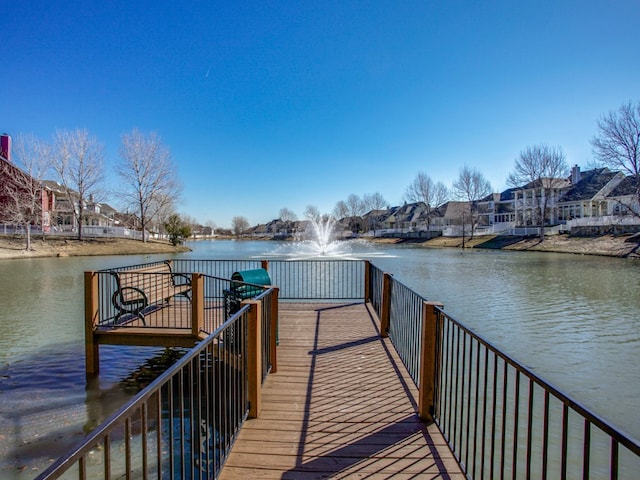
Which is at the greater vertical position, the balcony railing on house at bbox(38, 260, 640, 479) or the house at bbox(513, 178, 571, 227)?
the house at bbox(513, 178, 571, 227)

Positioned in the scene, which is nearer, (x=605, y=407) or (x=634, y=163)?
(x=605, y=407)

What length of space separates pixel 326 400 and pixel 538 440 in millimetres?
2520

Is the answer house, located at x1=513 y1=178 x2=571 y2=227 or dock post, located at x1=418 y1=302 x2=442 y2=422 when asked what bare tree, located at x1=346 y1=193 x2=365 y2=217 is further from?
dock post, located at x1=418 y1=302 x2=442 y2=422

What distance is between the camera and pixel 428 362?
11.7 ft

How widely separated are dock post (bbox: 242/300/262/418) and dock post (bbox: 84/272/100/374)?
390cm

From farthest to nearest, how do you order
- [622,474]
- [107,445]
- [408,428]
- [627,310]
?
[627,310]
[622,474]
[408,428]
[107,445]

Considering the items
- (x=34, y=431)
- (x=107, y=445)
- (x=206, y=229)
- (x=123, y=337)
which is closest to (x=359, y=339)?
(x=123, y=337)

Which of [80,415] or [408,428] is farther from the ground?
[408,428]

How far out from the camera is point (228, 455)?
2936mm

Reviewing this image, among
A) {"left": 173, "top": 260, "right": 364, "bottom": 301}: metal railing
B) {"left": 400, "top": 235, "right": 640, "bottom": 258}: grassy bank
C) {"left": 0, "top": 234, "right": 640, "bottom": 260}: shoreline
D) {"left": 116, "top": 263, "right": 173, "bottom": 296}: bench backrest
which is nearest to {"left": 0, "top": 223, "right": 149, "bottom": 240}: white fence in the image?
{"left": 0, "top": 234, "right": 640, "bottom": 260}: shoreline

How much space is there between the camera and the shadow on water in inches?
166

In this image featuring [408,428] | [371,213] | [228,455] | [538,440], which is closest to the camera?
A: [228,455]

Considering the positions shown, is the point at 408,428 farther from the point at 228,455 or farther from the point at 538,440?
the point at 538,440

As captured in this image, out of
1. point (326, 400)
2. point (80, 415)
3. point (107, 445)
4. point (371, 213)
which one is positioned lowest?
point (80, 415)
